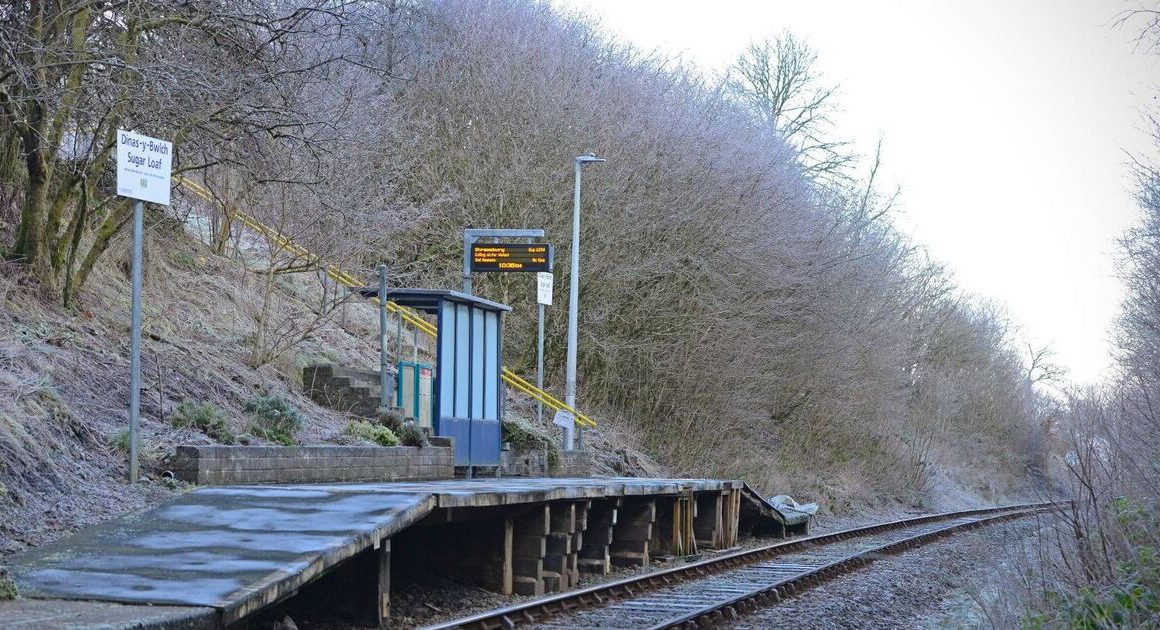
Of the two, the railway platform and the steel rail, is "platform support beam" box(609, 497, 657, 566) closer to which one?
the railway platform

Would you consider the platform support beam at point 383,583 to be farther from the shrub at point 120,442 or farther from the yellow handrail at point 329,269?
the yellow handrail at point 329,269

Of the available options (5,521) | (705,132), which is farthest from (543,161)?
(5,521)

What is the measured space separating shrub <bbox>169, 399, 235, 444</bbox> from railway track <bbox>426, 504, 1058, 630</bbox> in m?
4.47

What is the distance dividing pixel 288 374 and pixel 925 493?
2649 cm

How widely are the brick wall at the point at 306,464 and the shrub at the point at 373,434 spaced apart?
0.51 m

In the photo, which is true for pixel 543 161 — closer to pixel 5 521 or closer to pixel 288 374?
pixel 288 374

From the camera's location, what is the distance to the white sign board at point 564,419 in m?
23.3

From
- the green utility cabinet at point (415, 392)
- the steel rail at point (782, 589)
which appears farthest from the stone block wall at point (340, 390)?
the steel rail at point (782, 589)

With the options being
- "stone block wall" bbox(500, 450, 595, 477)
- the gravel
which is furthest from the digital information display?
the gravel

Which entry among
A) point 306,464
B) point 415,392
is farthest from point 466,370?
point 306,464

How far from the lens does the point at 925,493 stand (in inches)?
1602

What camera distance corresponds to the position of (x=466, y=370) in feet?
62.7

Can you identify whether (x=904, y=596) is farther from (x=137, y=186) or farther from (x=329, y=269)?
(x=329, y=269)

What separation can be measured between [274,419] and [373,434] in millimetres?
1578
